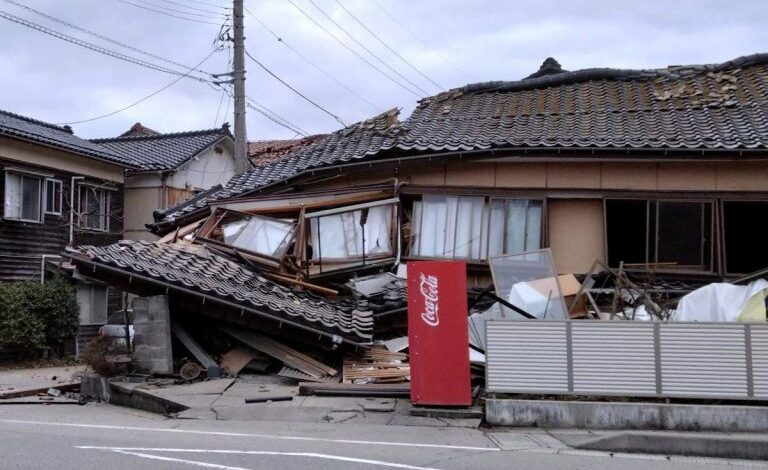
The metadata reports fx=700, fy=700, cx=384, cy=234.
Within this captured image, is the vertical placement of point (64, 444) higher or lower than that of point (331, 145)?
lower

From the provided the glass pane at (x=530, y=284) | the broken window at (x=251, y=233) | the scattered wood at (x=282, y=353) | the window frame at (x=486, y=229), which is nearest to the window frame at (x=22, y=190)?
the broken window at (x=251, y=233)

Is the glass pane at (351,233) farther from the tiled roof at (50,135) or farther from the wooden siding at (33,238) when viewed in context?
the tiled roof at (50,135)

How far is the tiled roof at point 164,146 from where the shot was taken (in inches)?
1006

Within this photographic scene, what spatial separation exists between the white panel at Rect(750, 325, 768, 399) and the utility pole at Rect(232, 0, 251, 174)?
14.3 m

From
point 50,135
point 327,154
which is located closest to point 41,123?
point 50,135

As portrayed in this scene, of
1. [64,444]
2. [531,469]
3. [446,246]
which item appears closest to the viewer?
[531,469]

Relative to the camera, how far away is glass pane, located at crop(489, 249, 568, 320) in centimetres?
1186

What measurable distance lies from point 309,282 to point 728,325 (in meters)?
8.01

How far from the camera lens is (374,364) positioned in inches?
463

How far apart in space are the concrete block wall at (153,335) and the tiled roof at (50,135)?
34.5 ft

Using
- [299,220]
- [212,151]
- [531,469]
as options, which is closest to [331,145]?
[299,220]

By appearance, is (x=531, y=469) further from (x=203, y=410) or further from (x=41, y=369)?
(x=41, y=369)

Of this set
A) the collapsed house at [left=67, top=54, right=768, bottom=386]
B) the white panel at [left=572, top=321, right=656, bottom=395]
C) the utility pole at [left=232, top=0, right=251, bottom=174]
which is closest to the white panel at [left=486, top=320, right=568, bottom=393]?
the white panel at [left=572, top=321, right=656, bottom=395]

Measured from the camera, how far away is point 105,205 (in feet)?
78.6
